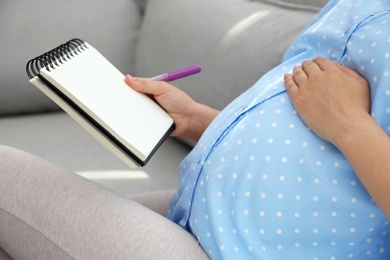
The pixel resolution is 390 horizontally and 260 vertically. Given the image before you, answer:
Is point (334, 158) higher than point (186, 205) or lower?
higher

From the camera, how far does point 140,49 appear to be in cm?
175

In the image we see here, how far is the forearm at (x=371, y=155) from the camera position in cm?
79

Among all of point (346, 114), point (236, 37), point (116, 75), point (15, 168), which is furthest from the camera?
point (236, 37)

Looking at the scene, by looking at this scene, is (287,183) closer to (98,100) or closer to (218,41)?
(98,100)

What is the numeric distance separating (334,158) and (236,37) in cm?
65

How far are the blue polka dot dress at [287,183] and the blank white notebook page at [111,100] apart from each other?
10cm

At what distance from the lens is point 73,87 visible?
932mm

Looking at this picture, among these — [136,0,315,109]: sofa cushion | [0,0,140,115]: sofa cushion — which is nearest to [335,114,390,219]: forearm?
[136,0,315,109]: sofa cushion

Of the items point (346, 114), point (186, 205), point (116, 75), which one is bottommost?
point (186, 205)

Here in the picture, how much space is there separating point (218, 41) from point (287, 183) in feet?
2.20

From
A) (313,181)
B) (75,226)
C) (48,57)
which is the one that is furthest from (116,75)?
(313,181)

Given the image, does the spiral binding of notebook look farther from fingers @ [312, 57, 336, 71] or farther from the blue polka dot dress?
fingers @ [312, 57, 336, 71]

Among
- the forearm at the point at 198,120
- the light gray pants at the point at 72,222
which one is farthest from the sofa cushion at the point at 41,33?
the light gray pants at the point at 72,222

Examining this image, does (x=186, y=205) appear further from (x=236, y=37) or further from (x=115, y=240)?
(x=236, y=37)
